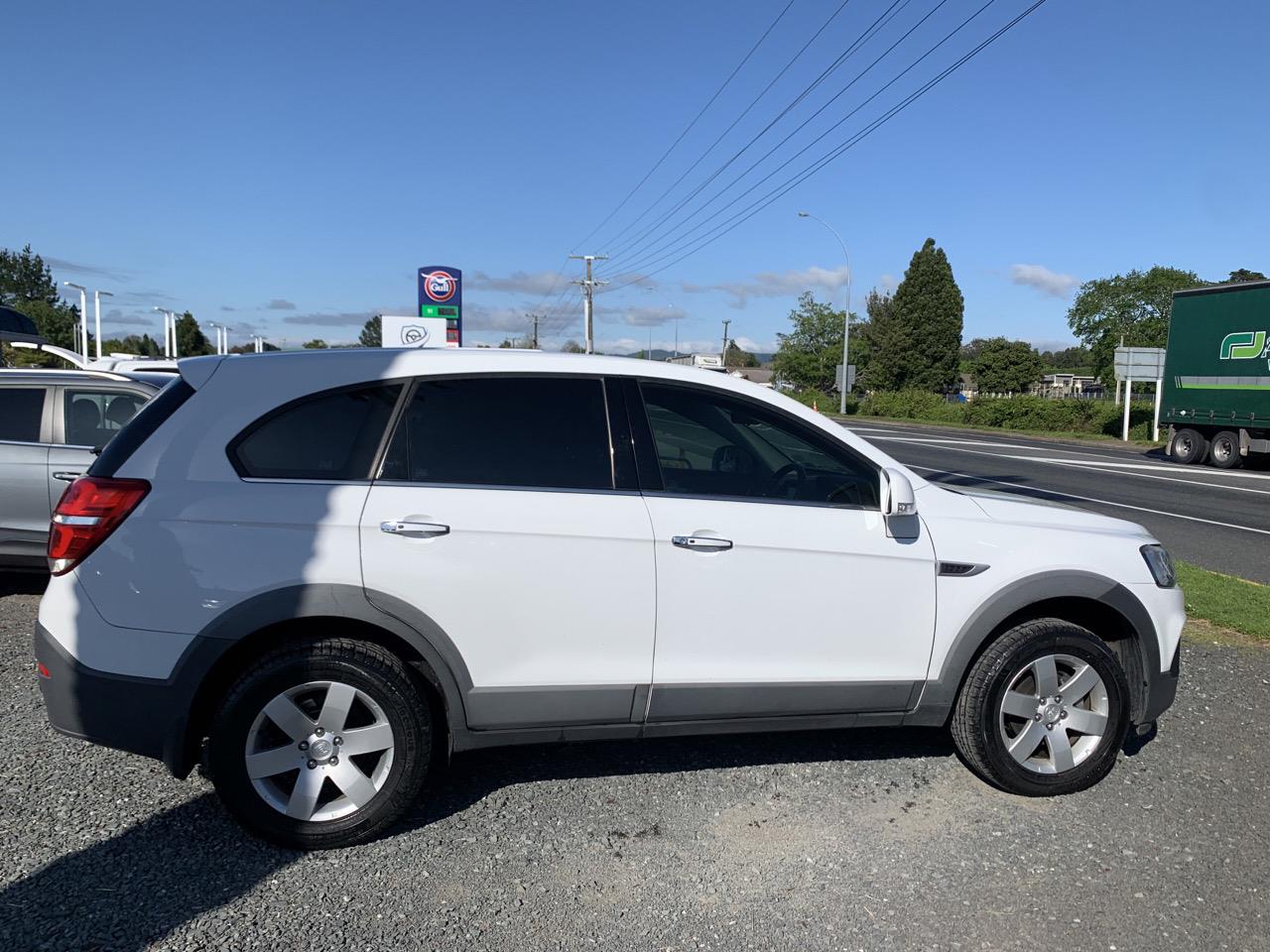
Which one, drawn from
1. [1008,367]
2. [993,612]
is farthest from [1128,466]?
[1008,367]

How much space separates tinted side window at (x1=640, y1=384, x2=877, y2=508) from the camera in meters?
3.65

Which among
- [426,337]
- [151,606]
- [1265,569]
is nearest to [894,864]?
[151,606]

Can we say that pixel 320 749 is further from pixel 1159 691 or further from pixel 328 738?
pixel 1159 691

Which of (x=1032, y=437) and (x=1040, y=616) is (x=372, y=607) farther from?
(x=1032, y=437)

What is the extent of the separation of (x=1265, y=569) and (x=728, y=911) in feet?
27.8

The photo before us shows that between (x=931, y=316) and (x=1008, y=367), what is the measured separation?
26.8m

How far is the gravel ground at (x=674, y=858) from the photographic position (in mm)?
2908

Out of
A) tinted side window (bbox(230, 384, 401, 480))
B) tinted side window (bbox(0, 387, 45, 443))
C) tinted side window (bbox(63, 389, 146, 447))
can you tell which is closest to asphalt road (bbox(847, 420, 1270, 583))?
tinted side window (bbox(230, 384, 401, 480))

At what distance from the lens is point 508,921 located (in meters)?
2.95

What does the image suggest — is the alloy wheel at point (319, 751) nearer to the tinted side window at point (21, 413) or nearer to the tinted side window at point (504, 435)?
the tinted side window at point (504, 435)

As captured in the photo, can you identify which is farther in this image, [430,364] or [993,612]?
[993,612]

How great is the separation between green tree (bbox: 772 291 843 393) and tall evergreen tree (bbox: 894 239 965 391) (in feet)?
27.9

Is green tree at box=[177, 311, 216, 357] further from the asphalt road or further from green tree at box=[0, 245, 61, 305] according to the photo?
the asphalt road

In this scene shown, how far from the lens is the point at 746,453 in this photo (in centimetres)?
382
